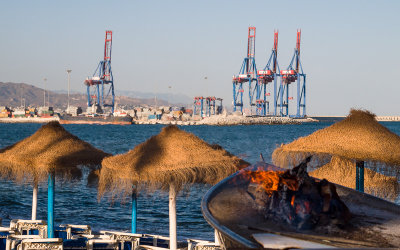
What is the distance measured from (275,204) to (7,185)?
80.7ft

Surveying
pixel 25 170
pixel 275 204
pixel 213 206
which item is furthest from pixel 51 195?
pixel 275 204

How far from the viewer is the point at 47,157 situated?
8727 millimetres

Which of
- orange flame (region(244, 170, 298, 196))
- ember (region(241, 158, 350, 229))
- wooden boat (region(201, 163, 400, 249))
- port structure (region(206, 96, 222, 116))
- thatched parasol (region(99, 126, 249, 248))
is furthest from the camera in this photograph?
port structure (region(206, 96, 222, 116))

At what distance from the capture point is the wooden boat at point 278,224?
4.00m

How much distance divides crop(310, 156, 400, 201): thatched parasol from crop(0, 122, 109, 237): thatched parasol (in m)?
4.28

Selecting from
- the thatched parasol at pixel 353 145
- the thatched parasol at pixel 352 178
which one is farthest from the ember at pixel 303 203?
the thatched parasol at pixel 352 178

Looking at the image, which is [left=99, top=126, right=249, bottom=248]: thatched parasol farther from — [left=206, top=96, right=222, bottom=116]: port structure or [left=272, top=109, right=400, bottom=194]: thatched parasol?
[left=206, top=96, right=222, bottom=116]: port structure

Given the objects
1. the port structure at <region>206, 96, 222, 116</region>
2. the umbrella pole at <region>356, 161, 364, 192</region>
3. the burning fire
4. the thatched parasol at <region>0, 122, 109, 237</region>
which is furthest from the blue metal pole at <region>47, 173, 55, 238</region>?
the port structure at <region>206, 96, 222, 116</region>

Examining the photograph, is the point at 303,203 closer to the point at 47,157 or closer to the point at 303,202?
the point at 303,202

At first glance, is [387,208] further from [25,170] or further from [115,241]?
[25,170]

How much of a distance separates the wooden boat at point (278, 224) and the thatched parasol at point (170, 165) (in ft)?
5.45

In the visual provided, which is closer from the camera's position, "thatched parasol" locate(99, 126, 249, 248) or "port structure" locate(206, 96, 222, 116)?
"thatched parasol" locate(99, 126, 249, 248)

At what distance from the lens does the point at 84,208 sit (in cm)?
2038

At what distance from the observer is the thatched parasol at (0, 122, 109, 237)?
8.75 metres
